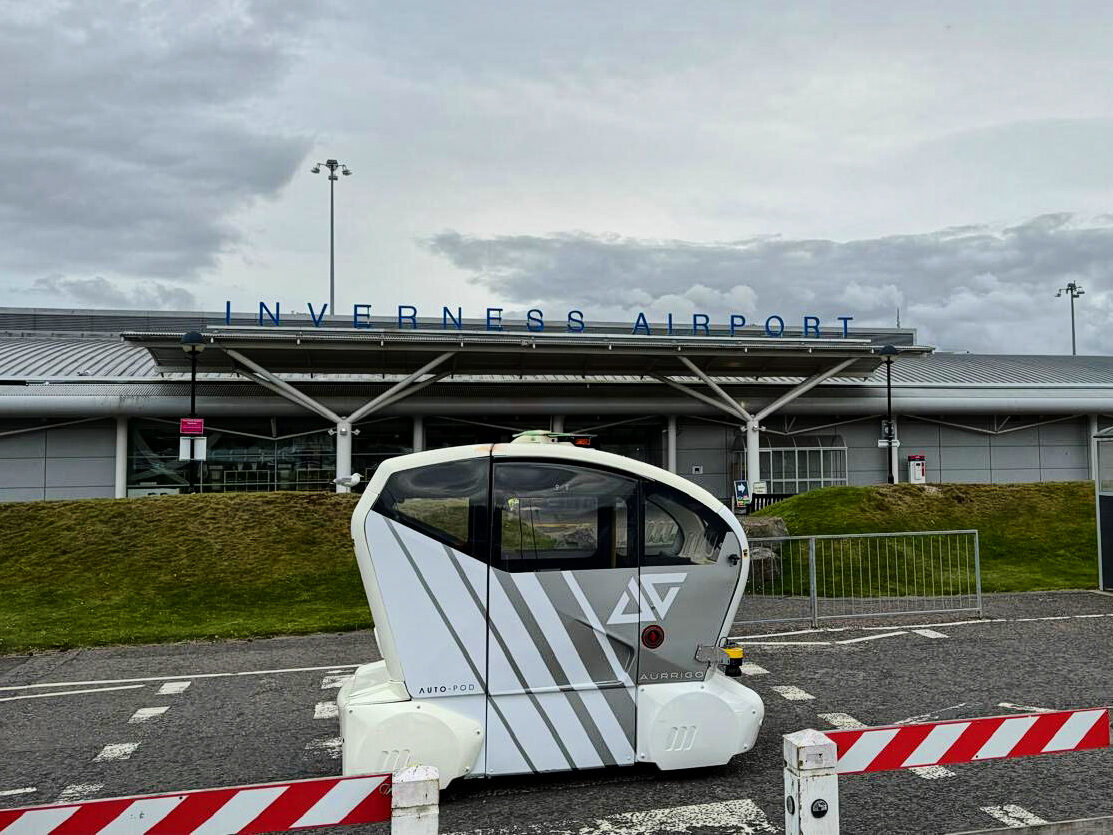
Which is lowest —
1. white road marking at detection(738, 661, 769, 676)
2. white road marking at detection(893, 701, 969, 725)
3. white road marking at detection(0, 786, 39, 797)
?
white road marking at detection(0, 786, 39, 797)

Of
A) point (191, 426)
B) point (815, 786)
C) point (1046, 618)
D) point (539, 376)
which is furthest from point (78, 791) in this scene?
point (539, 376)

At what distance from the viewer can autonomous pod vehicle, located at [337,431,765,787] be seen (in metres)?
5.46

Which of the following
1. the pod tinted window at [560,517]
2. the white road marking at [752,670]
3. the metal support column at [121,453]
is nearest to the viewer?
the pod tinted window at [560,517]

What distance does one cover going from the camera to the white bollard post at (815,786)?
3389 mm

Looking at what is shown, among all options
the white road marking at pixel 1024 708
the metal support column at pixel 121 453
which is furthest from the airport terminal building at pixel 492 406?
the white road marking at pixel 1024 708

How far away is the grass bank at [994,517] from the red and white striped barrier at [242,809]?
14350 mm

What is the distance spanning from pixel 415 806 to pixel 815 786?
1.60m

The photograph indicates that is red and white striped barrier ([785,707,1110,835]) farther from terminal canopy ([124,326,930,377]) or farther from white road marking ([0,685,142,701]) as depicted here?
terminal canopy ([124,326,930,377])

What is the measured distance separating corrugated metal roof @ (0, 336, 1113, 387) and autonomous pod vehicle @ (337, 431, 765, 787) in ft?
81.9

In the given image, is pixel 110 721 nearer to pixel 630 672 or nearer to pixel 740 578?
pixel 630 672

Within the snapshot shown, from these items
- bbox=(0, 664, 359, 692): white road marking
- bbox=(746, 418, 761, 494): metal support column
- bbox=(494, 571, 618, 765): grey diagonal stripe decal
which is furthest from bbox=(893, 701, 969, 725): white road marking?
bbox=(746, 418, 761, 494): metal support column

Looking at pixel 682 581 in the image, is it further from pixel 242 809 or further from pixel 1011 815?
pixel 242 809

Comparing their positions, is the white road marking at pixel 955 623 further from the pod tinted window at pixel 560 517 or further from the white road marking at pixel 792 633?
the pod tinted window at pixel 560 517

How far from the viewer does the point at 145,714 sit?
782cm
